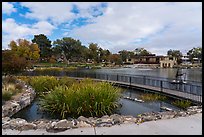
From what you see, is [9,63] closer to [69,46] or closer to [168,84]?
[168,84]

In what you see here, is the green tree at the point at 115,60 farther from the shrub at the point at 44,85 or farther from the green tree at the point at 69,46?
the shrub at the point at 44,85

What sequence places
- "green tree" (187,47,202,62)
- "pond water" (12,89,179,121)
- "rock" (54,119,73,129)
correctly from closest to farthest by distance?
"rock" (54,119,73,129) → "pond water" (12,89,179,121) → "green tree" (187,47,202,62)

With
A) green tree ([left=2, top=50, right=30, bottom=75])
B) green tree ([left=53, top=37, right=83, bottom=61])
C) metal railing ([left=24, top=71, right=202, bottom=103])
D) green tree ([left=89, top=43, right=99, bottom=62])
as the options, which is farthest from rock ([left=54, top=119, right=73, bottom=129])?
green tree ([left=53, top=37, right=83, bottom=61])

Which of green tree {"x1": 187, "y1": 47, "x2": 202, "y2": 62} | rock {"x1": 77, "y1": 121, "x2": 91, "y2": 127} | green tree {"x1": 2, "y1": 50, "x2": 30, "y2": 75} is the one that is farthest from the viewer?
green tree {"x1": 187, "y1": 47, "x2": 202, "y2": 62}

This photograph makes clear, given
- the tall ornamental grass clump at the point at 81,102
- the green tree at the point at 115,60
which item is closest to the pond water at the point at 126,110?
the tall ornamental grass clump at the point at 81,102

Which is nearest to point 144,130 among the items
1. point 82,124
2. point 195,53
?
point 82,124

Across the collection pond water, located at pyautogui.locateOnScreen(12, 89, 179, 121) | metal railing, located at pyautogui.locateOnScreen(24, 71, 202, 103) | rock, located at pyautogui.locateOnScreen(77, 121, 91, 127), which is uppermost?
rock, located at pyautogui.locateOnScreen(77, 121, 91, 127)

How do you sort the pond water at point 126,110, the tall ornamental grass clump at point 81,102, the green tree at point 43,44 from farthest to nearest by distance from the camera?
the green tree at point 43,44
the pond water at point 126,110
the tall ornamental grass clump at point 81,102

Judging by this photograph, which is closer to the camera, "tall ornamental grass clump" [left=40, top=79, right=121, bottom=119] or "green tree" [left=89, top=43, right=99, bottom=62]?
"tall ornamental grass clump" [left=40, top=79, right=121, bottom=119]

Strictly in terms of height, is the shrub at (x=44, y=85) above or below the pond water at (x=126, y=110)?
above

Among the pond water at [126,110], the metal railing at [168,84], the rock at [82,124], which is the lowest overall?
the pond water at [126,110]

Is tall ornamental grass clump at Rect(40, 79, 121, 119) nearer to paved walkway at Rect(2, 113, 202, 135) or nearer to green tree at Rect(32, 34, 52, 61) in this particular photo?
paved walkway at Rect(2, 113, 202, 135)

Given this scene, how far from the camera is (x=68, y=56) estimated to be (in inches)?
2837

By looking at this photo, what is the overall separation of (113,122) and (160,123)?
41.5 inches
